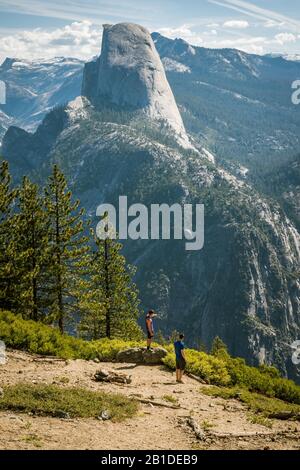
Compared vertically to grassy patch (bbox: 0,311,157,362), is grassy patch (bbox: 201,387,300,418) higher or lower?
lower

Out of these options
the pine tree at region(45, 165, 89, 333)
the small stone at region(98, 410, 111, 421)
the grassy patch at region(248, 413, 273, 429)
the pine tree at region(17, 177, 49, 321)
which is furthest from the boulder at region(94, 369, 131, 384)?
the pine tree at region(45, 165, 89, 333)

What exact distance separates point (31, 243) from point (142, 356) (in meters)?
14.1

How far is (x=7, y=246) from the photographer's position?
3509 cm

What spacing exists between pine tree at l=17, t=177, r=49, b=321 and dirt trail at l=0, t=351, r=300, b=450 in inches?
492

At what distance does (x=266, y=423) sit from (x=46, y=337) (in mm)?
12573

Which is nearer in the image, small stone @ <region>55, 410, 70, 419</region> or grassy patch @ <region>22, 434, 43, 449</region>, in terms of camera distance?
grassy patch @ <region>22, 434, 43, 449</region>

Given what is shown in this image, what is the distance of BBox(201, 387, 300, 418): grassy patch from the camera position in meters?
20.4

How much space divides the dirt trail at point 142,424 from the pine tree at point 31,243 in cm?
1250

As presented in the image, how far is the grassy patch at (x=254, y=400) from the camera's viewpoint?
66.9 feet

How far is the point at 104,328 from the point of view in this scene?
155ft

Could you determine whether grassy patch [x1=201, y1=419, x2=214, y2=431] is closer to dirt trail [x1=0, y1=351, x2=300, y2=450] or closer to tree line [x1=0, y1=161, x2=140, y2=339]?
dirt trail [x1=0, y1=351, x2=300, y2=450]

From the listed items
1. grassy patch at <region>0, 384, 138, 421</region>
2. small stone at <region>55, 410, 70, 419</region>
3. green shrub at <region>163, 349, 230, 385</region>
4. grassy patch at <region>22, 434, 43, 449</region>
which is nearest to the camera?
grassy patch at <region>22, 434, 43, 449</region>

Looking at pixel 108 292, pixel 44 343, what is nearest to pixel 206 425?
pixel 44 343
